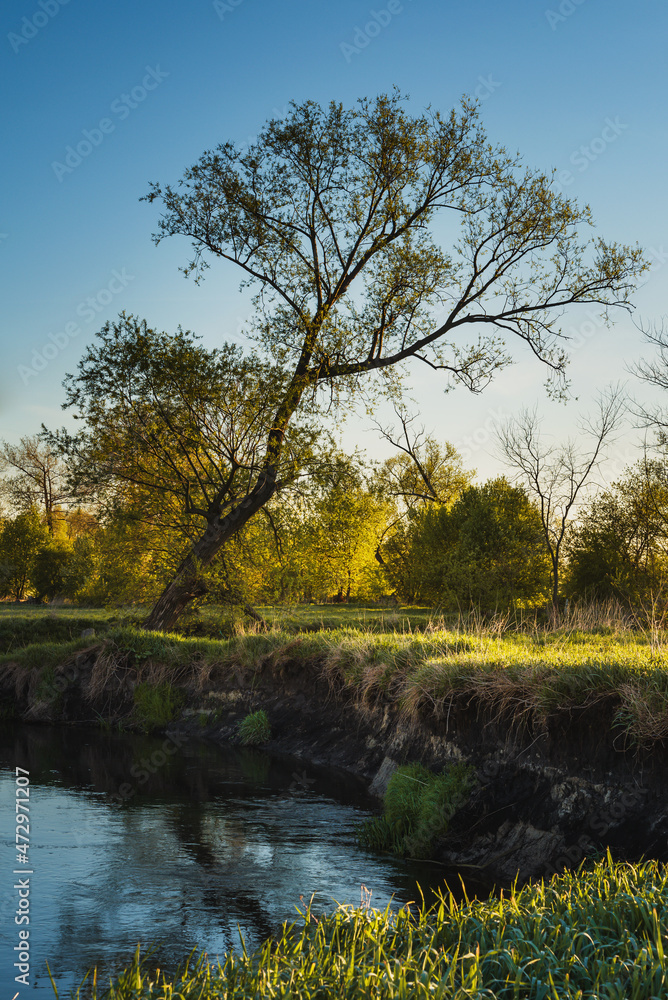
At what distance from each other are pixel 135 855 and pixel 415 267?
1559 cm

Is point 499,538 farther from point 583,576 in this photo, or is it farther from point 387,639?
point 387,639

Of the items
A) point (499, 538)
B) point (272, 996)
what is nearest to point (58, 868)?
point (272, 996)

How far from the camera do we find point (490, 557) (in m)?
27.8

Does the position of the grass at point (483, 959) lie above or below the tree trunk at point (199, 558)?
below

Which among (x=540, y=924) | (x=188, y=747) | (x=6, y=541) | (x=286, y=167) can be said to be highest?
(x=286, y=167)

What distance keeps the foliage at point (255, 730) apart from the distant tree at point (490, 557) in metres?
12.2

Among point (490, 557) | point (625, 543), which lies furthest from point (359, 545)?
point (625, 543)

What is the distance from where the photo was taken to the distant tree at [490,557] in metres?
27.5

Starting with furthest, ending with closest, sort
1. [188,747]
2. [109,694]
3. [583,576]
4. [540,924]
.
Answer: [583,576] < [109,694] < [188,747] < [540,924]

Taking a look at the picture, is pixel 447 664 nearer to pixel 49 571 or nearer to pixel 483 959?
pixel 483 959

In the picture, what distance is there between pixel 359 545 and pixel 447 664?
21.0m

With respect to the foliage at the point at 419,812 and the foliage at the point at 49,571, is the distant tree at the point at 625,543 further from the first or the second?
the foliage at the point at 49,571

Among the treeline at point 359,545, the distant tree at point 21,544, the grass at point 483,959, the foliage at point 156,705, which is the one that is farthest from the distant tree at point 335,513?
the distant tree at point 21,544

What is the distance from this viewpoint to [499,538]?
1093 inches
